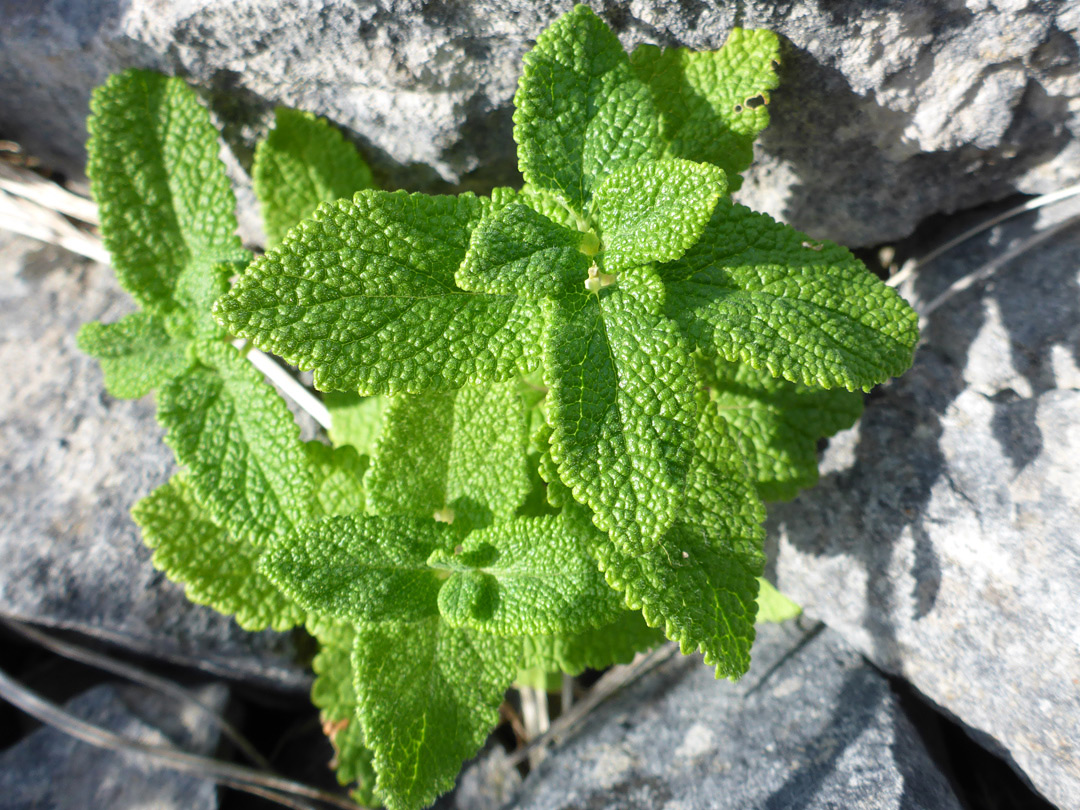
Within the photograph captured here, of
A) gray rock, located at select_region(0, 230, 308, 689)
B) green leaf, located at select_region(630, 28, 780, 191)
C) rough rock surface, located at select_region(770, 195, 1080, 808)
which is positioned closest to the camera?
green leaf, located at select_region(630, 28, 780, 191)

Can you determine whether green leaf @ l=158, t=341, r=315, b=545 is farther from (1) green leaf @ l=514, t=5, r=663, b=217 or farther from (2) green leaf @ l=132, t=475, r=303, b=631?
(1) green leaf @ l=514, t=5, r=663, b=217

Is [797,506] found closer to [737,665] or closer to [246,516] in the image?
[737,665]

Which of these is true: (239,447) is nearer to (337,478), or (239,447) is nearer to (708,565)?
(337,478)

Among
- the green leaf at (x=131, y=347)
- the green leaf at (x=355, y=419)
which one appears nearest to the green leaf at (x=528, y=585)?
the green leaf at (x=355, y=419)

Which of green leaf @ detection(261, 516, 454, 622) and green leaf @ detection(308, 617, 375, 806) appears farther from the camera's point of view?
green leaf @ detection(308, 617, 375, 806)

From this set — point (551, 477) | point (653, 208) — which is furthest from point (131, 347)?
point (653, 208)

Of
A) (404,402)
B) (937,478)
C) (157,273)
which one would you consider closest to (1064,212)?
(937,478)

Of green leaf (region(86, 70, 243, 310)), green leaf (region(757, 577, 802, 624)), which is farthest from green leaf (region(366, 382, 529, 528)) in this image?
green leaf (region(757, 577, 802, 624))
